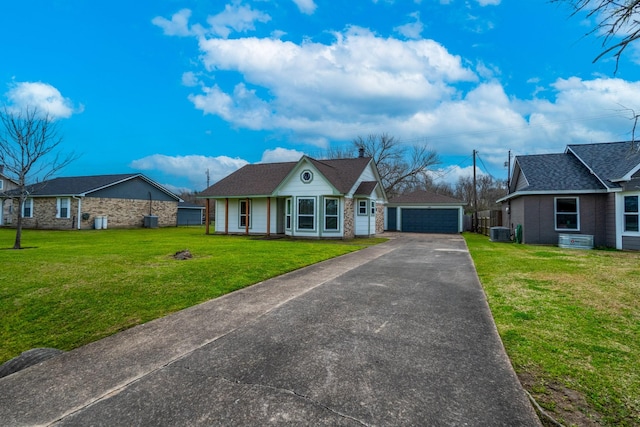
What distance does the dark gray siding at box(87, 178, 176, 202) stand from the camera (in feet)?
85.5

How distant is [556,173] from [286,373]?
18.7m

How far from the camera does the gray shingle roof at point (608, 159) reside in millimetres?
14084

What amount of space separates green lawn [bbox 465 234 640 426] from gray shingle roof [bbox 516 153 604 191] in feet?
27.6

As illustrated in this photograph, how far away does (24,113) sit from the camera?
43.0 feet

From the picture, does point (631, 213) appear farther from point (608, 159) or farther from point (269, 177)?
point (269, 177)

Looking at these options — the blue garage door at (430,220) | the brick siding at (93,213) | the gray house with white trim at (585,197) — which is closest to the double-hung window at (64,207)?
the brick siding at (93,213)

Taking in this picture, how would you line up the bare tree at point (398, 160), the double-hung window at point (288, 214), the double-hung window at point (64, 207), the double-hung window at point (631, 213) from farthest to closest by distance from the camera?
the bare tree at point (398, 160)
the double-hung window at point (64, 207)
the double-hung window at point (288, 214)
the double-hung window at point (631, 213)

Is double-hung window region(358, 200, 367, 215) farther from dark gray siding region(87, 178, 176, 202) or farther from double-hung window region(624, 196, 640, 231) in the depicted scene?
A: dark gray siding region(87, 178, 176, 202)

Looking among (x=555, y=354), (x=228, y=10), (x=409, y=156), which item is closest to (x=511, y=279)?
(x=555, y=354)

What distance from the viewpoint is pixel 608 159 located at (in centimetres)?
1583

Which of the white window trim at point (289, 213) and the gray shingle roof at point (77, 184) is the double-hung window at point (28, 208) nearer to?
the gray shingle roof at point (77, 184)

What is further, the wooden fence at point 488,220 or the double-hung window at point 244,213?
the wooden fence at point 488,220

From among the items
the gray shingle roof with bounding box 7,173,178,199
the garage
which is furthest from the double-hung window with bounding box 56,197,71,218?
the garage

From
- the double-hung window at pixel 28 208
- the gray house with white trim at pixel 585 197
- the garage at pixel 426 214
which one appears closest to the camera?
the gray house with white trim at pixel 585 197
